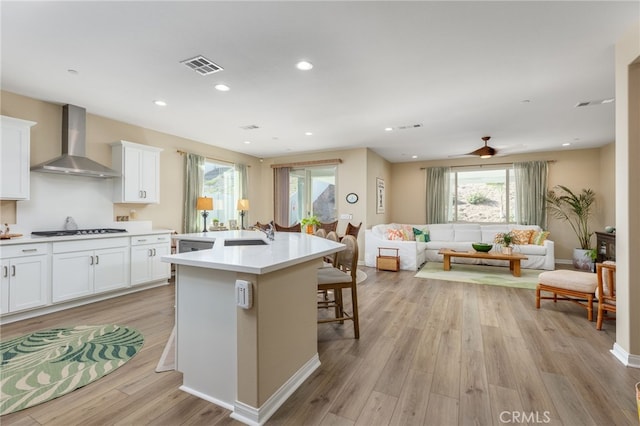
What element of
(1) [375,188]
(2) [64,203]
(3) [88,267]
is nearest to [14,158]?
(2) [64,203]

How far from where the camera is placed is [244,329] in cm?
168

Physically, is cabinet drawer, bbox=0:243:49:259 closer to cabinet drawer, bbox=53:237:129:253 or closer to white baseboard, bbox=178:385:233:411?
cabinet drawer, bbox=53:237:129:253

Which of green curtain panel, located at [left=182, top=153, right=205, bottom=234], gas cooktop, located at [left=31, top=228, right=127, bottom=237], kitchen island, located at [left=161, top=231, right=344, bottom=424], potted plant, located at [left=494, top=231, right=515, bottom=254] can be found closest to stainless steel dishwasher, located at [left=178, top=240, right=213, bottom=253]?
kitchen island, located at [left=161, top=231, right=344, bottom=424]

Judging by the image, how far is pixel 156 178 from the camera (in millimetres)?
4859

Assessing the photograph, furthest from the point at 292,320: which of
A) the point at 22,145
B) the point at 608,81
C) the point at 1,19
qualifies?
the point at 608,81

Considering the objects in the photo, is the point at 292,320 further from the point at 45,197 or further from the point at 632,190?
the point at 45,197

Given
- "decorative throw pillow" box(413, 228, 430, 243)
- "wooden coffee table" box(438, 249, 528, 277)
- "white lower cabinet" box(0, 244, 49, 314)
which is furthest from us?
"decorative throw pillow" box(413, 228, 430, 243)

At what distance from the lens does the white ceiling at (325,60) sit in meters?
2.11

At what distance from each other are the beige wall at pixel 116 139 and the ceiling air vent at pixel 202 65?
2465 millimetres

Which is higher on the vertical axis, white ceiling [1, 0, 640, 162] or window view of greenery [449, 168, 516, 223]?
white ceiling [1, 0, 640, 162]

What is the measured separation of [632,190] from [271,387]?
9.92 ft

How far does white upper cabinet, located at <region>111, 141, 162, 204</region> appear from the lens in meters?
4.41

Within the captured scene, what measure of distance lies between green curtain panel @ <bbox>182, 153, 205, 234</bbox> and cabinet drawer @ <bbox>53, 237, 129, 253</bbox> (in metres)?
1.46

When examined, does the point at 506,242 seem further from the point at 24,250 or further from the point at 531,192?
the point at 24,250
